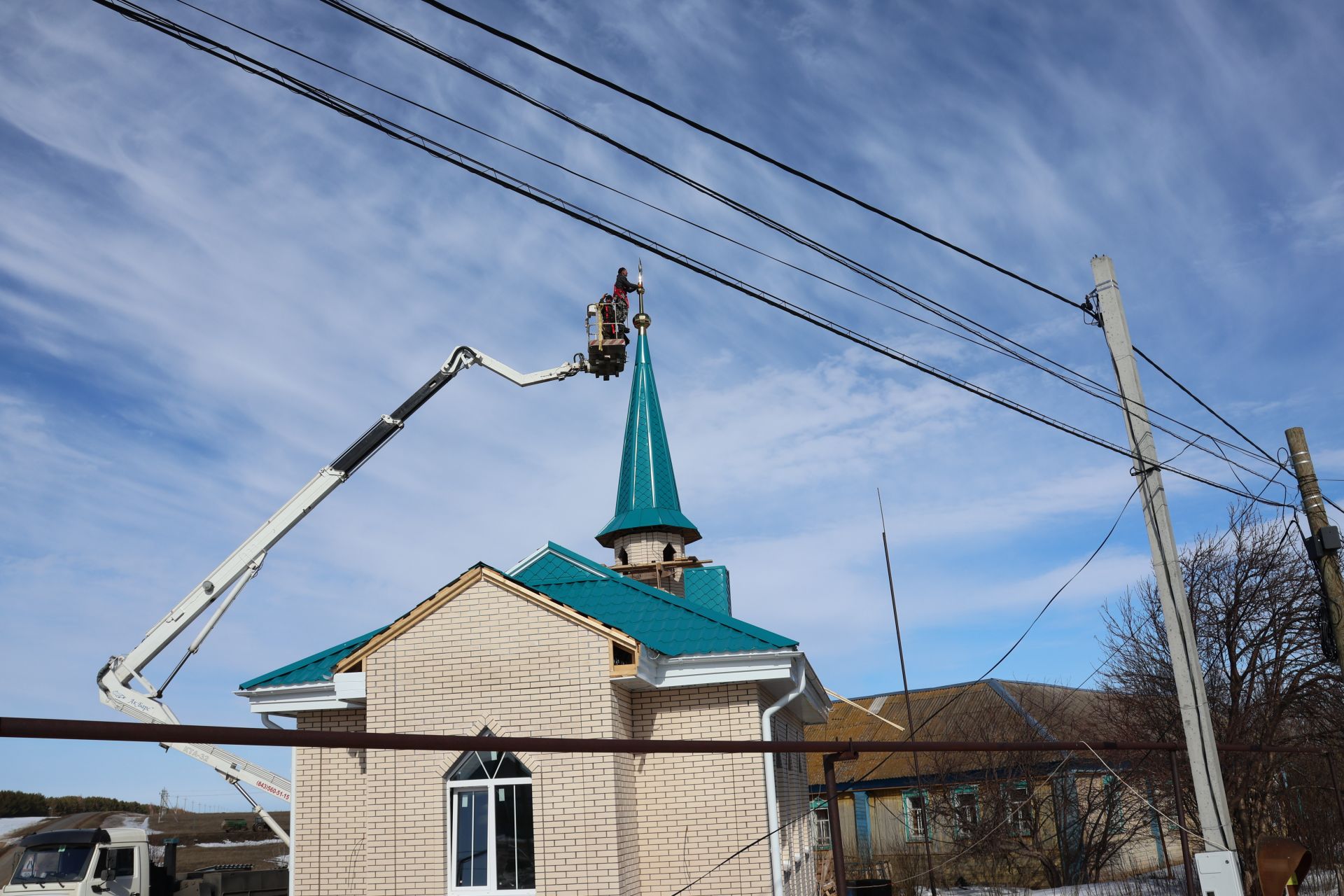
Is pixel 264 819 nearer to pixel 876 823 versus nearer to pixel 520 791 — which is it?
pixel 520 791

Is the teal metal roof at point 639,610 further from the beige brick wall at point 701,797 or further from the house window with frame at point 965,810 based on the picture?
the house window with frame at point 965,810

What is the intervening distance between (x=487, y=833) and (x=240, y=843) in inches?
1001

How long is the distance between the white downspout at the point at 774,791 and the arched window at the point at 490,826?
277 cm

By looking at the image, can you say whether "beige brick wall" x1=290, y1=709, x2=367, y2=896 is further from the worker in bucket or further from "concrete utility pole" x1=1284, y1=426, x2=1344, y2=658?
"concrete utility pole" x1=1284, y1=426, x2=1344, y2=658

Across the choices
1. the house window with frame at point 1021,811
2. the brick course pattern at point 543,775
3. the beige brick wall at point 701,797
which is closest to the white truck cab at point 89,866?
the brick course pattern at point 543,775

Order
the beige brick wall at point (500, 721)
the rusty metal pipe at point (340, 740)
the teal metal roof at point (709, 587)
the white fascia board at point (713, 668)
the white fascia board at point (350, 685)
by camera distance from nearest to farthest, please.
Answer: the rusty metal pipe at point (340, 740) → the beige brick wall at point (500, 721) → the white fascia board at point (713, 668) → the white fascia board at point (350, 685) → the teal metal roof at point (709, 587)

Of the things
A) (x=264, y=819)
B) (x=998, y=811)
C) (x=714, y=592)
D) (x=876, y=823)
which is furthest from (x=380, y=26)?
(x=876, y=823)

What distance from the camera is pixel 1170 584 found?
9.01 meters

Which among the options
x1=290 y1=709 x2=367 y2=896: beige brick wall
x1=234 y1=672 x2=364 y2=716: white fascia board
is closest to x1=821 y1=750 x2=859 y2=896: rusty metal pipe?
x1=290 y1=709 x2=367 y2=896: beige brick wall

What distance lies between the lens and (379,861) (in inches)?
447

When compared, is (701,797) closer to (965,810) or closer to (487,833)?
(487,833)

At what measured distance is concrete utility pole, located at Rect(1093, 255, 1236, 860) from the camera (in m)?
8.48

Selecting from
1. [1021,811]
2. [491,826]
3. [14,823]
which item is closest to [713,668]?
[491,826]

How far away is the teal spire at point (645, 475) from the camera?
870 inches
